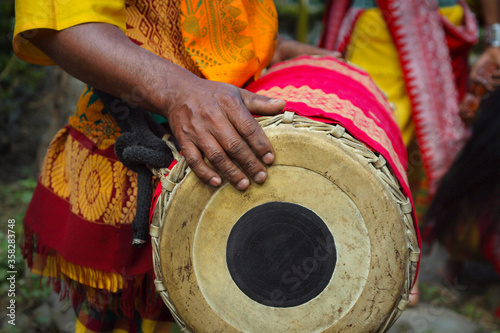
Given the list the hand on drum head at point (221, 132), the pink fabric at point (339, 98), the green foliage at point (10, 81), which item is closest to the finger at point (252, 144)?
the hand on drum head at point (221, 132)

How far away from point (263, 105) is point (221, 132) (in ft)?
0.37

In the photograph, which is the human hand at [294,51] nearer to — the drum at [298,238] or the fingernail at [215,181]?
the drum at [298,238]

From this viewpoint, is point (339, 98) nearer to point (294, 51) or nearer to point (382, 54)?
point (294, 51)

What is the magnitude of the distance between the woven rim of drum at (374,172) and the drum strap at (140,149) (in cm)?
11

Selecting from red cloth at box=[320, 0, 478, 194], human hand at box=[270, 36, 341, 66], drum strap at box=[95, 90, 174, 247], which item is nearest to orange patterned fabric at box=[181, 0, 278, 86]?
drum strap at box=[95, 90, 174, 247]

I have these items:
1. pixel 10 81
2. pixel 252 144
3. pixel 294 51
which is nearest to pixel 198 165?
pixel 252 144

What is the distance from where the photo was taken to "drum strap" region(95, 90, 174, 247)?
1.06 meters

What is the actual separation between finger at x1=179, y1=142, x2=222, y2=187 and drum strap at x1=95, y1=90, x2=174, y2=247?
0.53ft

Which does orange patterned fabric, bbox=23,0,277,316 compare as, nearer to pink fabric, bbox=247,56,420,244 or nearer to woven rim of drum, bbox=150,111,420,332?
pink fabric, bbox=247,56,420,244

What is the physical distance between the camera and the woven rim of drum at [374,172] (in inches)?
35.9

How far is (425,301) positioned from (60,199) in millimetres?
2077

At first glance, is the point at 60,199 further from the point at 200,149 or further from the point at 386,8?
the point at 386,8

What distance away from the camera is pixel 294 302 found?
94cm

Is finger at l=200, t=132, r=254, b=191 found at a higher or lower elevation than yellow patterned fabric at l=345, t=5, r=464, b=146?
higher
